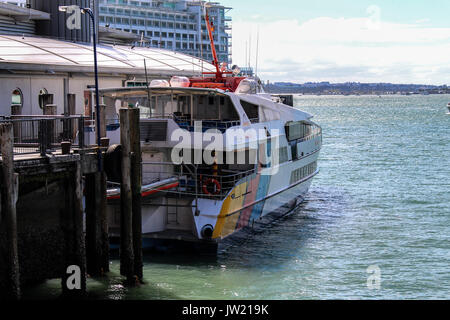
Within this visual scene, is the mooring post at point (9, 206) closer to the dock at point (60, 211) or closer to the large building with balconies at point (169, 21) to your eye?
the dock at point (60, 211)

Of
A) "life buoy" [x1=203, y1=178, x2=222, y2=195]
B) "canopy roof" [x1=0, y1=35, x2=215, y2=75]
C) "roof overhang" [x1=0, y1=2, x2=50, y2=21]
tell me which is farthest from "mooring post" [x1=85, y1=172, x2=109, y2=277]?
"roof overhang" [x1=0, y1=2, x2=50, y2=21]

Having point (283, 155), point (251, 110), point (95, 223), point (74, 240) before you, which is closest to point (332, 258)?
point (283, 155)

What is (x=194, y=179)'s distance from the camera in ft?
74.8

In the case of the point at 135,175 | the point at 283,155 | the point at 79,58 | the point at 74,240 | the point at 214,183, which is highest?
the point at 79,58

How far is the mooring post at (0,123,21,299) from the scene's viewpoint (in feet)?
49.7

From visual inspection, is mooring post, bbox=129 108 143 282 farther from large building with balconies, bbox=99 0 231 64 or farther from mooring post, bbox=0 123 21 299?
large building with balconies, bbox=99 0 231 64

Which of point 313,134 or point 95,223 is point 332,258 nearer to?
point 95,223

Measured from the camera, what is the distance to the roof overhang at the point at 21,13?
35.7 m

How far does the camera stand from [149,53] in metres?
41.8

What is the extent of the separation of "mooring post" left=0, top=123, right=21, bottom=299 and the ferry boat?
5.41 m

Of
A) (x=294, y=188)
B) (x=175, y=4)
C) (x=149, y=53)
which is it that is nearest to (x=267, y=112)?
(x=294, y=188)

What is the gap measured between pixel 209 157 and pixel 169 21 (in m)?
134
